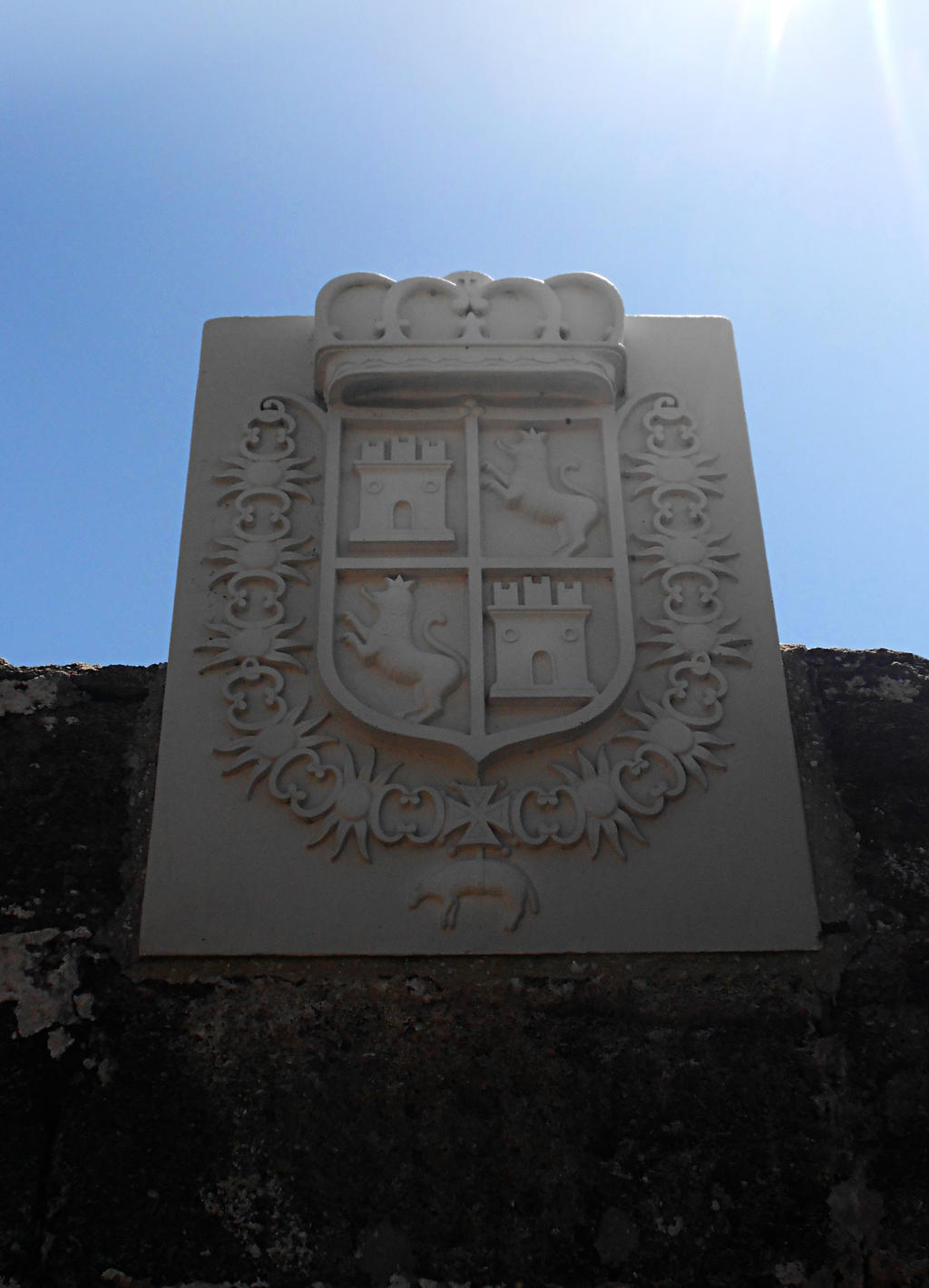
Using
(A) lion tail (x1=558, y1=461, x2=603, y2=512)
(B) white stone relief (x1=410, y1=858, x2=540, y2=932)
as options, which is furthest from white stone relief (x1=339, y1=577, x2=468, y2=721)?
(A) lion tail (x1=558, y1=461, x2=603, y2=512)

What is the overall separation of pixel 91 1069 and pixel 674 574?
57.2 inches

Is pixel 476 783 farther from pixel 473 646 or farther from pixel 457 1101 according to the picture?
pixel 457 1101

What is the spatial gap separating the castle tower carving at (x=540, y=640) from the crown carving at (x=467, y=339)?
51 cm

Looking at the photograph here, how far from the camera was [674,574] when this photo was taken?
259 centimetres

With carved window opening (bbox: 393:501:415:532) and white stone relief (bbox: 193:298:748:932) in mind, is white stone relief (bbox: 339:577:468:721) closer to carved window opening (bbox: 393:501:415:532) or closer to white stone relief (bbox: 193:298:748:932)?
white stone relief (bbox: 193:298:748:932)

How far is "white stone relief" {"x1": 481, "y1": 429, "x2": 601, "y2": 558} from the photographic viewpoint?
264cm

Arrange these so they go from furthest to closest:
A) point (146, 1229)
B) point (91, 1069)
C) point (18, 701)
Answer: point (18, 701), point (91, 1069), point (146, 1229)

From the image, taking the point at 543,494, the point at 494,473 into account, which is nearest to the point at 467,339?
the point at 494,473

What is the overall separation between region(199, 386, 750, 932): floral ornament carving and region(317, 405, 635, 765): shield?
2.7 inches

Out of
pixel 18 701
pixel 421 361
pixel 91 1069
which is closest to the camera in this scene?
pixel 91 1069

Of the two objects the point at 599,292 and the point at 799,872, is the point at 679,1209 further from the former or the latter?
the point at 599,292

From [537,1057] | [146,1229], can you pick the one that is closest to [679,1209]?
[537,1057]

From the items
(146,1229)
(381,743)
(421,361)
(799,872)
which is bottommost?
(146,1229)

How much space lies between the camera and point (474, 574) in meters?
2.57
